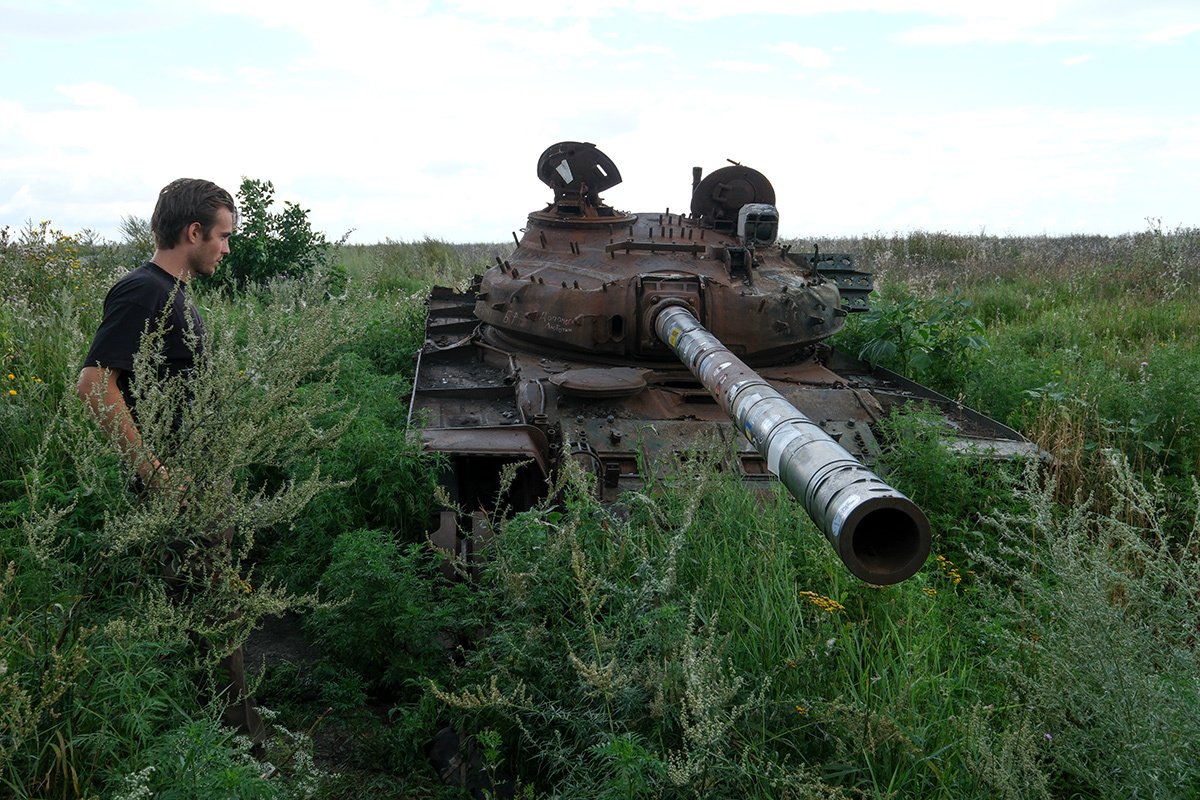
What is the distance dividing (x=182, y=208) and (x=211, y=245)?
19cm

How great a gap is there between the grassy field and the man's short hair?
1.58ft

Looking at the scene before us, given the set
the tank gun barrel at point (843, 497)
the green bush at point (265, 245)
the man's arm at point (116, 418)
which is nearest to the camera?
the tank gun barrel at point (843, 497)

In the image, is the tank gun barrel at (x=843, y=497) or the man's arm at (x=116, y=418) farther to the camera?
the man's arm at (x=116, y=418)

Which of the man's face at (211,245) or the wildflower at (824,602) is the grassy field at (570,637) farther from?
the man's face at (211,245)

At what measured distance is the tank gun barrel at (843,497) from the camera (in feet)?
9.42

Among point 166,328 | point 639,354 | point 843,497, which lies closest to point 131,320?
point 166,328

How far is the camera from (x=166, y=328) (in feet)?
13.0

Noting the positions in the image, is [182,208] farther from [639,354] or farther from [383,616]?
[639,354]

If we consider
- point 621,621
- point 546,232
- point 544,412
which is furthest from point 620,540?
point 546,232

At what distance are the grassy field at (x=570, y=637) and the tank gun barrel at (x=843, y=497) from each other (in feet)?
1.66

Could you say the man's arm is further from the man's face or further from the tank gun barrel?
the tank gun barrel

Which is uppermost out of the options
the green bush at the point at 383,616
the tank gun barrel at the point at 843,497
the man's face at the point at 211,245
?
the man's face at the point at 211,245

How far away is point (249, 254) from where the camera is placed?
1289 centimetres

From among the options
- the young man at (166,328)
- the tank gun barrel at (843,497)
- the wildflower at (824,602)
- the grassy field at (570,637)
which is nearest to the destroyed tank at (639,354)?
the tank gun barrel at (843,497)
